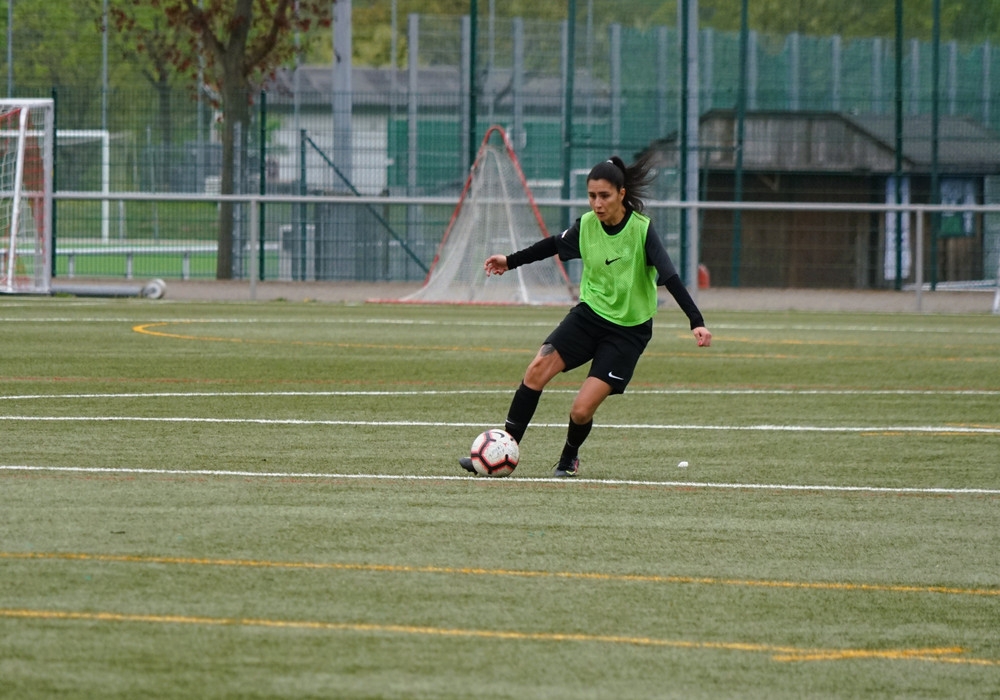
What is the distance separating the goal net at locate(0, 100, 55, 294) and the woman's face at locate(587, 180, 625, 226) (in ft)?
51.4

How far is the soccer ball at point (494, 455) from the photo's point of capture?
7.61 m

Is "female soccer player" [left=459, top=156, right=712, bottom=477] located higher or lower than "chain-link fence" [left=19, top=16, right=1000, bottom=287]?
lower

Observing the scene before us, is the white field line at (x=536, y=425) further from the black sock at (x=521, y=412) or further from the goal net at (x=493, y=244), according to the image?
the goal net at (x=493, y=244)

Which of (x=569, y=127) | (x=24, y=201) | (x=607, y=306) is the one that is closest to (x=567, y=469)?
(x=607, y=306)

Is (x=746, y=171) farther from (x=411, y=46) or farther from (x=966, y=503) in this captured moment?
(x=966, y=503)

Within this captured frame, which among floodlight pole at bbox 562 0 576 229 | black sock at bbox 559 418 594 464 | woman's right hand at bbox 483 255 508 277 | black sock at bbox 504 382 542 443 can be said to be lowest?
black sock at bbox 559 418 594 464

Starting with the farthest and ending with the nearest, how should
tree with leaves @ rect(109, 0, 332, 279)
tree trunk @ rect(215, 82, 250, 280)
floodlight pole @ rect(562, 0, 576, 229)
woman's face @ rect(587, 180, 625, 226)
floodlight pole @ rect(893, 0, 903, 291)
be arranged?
floodlight pole @ rect(893, 0, 903, 291), floodlight pole @ rect(562, 0, 576, 229), tree with leaves @ rect(109, 0, 332, 279), tree trunk @ rect(215, 82, 250, 280), woman's face @ rect(587, 180, 625, 226)

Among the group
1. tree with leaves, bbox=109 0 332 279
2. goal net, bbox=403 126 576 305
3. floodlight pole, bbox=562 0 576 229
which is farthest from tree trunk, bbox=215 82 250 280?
floodlight pole, bbox=562 0 576 229

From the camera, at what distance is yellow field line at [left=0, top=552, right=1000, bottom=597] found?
541 centimetres

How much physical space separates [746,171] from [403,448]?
2083 centimetres

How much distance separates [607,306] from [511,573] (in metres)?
2.79

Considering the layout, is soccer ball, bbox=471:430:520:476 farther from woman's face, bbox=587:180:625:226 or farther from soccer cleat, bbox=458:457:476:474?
woman's face, bbox=587:180:625:226

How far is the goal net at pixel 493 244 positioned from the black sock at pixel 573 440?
1385 centimetres

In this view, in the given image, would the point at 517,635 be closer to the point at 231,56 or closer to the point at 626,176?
the point at 626,176
